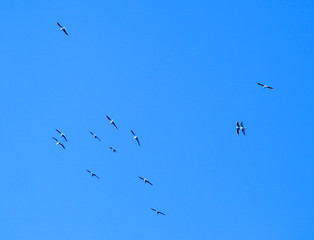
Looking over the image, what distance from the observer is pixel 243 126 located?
245ft

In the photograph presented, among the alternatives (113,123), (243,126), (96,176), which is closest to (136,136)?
(113,123)

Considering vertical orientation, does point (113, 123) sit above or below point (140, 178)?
above

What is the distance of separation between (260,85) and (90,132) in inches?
1166

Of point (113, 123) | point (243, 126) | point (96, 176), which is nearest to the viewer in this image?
point (243, 126)

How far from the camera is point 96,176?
9200 centimetres

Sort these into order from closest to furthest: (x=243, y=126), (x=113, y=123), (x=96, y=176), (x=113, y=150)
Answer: (x=243, y=126) < (x=113, y=150) < (x=113, y=123) < (x=96, y=176)

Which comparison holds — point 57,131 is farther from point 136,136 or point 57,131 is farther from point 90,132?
point 136,136

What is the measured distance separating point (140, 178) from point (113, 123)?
11.3 metres

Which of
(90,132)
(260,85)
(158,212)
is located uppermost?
(260,85)

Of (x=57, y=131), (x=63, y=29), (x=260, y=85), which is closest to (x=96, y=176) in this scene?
(x=57, y=131)

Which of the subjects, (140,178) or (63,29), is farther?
(63,29)

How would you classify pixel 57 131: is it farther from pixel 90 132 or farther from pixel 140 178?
pixel 140 178

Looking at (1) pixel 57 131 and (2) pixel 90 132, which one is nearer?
(2) pixel 90 132

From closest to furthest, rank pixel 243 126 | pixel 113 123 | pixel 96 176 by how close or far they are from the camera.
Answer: pixel 243 126 < pixel 113 123 < pixel 96 176
